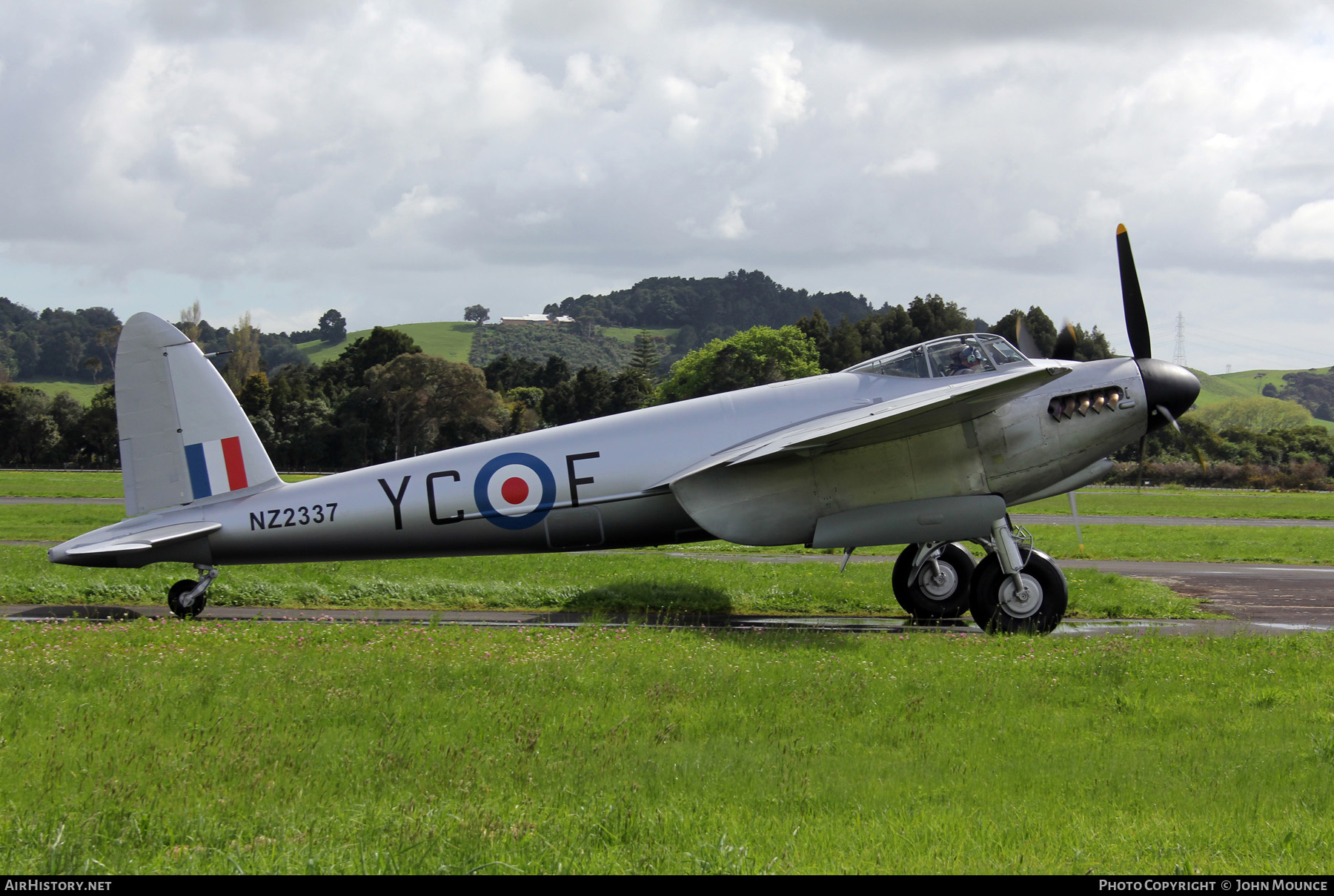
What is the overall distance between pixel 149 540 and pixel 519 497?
510 centimetres

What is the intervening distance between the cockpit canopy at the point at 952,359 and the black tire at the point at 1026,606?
2.69 metres

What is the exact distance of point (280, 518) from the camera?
547 inches

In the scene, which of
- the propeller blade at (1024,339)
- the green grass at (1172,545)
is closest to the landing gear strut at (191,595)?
the green grass at (1172,545)

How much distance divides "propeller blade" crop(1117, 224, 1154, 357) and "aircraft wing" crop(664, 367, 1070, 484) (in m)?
2.03

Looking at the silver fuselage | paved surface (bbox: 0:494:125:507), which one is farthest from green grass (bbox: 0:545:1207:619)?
paved surface (bbox: 0:494:125:507)

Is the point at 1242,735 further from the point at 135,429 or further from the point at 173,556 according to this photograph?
the point at 135,429

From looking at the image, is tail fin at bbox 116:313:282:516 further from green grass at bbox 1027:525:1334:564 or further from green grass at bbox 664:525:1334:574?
green grass at bbox 1027:525:1334:564

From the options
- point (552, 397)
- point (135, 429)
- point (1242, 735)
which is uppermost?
point (552, 397)

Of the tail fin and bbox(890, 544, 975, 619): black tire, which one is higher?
the tail fin

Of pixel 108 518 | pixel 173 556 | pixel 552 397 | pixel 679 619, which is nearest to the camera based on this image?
pixel 173 556

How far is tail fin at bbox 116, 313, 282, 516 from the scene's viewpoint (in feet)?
46.3

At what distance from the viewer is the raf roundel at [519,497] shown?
13.8 m

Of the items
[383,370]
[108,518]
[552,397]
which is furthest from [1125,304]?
[552,397]

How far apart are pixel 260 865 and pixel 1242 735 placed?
7.29m
